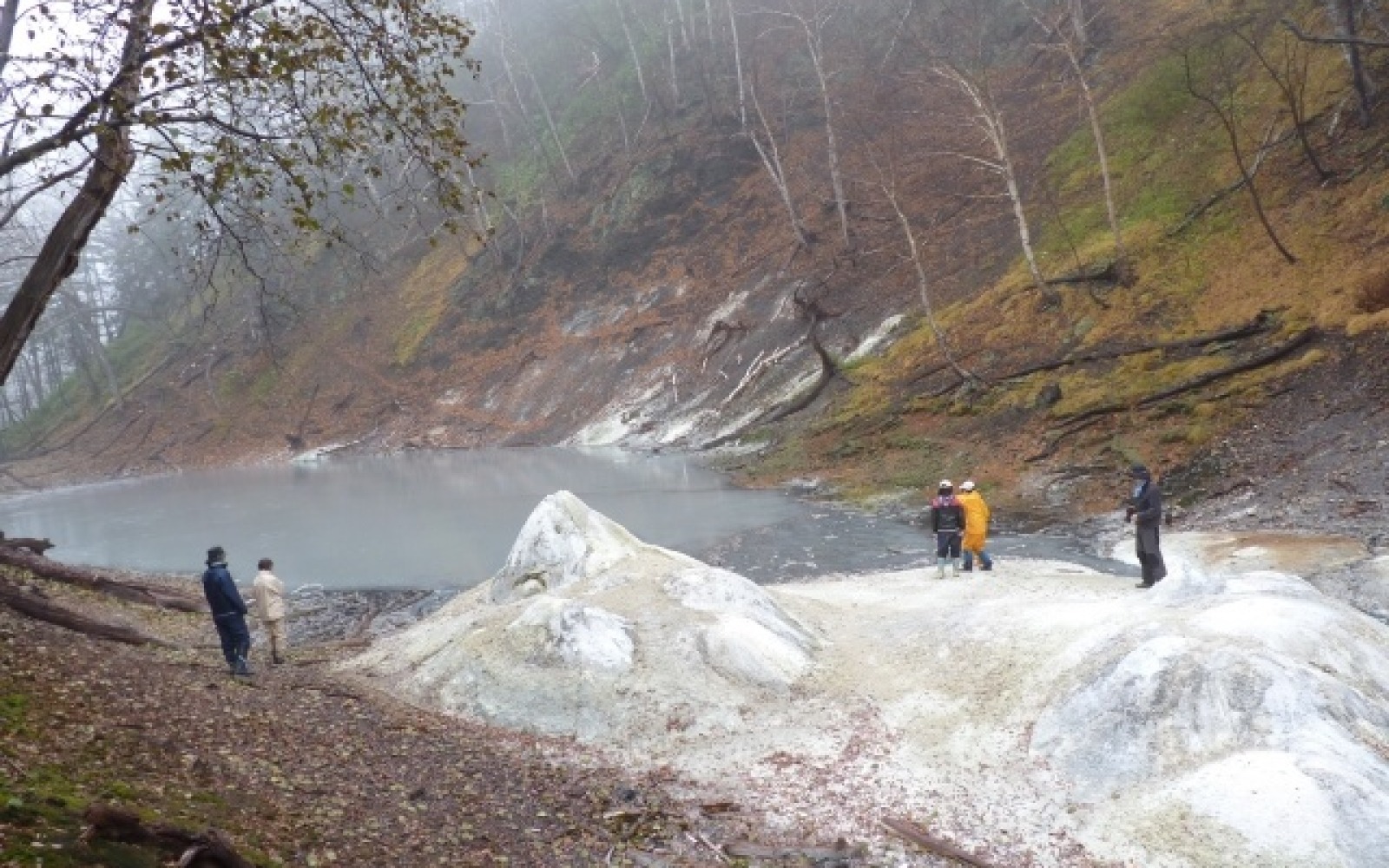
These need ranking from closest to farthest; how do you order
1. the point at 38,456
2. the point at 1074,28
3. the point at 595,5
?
the point at 1074,28 → the point at 38,456 → the point at 595,5

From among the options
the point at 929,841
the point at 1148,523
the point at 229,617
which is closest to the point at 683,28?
the point at 1148,523

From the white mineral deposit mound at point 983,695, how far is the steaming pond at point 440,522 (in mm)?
5675

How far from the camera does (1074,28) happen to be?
128ft

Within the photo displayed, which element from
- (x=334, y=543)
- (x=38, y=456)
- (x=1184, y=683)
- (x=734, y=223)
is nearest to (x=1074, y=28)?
(x=734, y=223)

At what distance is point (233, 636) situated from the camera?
12.4 metres

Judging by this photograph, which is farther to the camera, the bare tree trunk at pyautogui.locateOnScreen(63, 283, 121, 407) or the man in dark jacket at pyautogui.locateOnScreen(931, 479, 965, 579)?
the bare tree trunk at pyautogui.locateOnScreen(63, 283, 121, 407)

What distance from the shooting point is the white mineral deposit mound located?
25.2 feet

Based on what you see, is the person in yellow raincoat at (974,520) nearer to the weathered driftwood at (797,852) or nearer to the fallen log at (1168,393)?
the fallen log at (1168,393)

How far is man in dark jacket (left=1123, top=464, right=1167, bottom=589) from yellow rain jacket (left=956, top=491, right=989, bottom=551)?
2840 millimetres

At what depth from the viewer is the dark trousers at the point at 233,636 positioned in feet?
40.4

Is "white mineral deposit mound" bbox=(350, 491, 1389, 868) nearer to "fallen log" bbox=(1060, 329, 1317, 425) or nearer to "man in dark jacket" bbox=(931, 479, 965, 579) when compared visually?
"man in dark jacket" bbox=(931, 479, 965, 579)

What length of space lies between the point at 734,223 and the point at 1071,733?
4180 centimetres

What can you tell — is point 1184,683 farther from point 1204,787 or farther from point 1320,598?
point 1320,598

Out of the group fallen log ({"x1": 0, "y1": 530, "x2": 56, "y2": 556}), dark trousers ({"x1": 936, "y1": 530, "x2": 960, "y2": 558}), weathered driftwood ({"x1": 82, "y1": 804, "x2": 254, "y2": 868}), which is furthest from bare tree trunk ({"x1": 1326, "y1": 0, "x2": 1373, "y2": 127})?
fallen log ({"x1": 0, "y1": 530, "x2": 56, "y2": 556})
